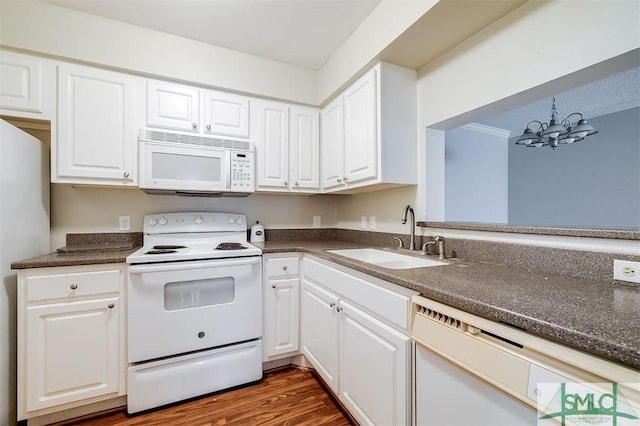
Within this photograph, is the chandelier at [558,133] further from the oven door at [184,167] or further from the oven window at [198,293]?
the oven window at [198,293]

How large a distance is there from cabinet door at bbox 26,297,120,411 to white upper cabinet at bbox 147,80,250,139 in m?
1.27

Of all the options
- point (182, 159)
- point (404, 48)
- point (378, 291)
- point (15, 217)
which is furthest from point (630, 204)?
point (15, 217)

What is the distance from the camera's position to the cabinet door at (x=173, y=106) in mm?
1909

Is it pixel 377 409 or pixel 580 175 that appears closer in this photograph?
pixel 377 409

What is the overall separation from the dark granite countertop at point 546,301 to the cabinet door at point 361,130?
0.80 m

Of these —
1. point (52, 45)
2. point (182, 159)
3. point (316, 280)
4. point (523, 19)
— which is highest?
point (52, 45)

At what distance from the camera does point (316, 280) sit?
179 centimetres

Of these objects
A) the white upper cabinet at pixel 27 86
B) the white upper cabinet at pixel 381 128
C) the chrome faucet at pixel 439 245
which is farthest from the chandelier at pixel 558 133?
the white upper cabinet at pixel 27 86

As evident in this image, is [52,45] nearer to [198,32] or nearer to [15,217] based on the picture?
[198,32]

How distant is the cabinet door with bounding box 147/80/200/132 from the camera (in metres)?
1.91

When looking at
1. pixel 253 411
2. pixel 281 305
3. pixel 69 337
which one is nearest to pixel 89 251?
pixel 69 337

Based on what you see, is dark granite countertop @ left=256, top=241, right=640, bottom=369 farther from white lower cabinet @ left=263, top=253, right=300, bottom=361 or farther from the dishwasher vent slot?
white lower cabinet @ left=263, top=253, right=300, bottom=361

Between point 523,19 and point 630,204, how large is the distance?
128 inches

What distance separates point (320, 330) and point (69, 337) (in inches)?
56.0
